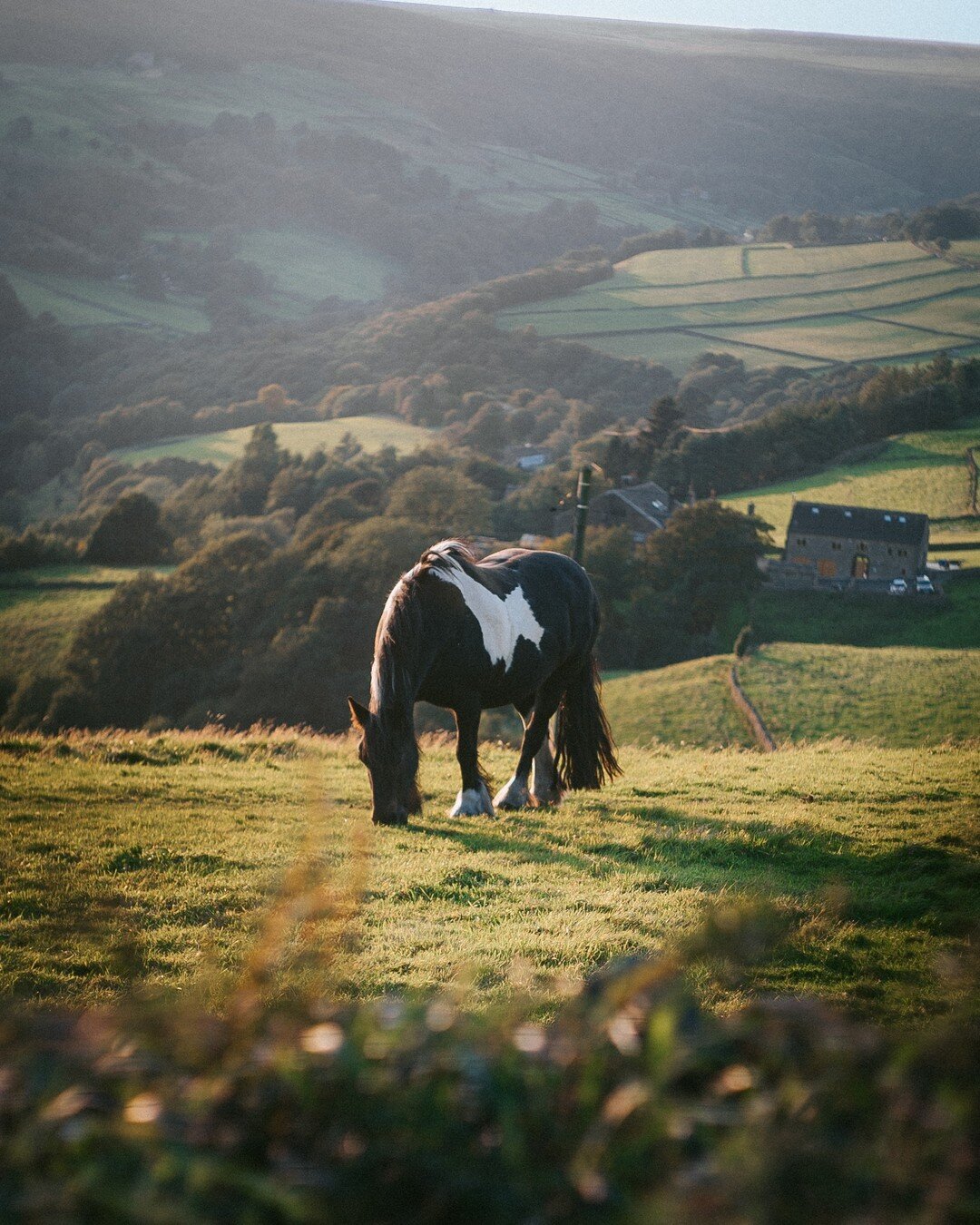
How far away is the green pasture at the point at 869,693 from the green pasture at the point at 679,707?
1.00 metres

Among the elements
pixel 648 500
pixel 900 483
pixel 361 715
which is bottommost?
pixel 361 715

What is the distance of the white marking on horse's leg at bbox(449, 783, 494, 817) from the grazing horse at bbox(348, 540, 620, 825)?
1 cm

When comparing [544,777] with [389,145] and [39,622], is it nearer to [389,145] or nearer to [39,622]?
[39,622]

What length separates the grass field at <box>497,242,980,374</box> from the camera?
239 ft

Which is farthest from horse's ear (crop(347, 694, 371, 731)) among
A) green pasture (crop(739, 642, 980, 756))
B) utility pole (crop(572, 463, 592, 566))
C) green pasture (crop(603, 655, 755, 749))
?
green pasture (crop(603, 655, 755, 749))

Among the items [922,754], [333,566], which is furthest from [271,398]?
[922,754]

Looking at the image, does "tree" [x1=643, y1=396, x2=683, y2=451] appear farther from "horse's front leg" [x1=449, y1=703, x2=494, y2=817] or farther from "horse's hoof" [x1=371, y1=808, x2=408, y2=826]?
"horse's hoof" [x1=371, y1=808, x2=408, y2=826]

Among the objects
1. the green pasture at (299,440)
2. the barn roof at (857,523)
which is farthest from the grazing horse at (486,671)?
the green pasture at (299,440)

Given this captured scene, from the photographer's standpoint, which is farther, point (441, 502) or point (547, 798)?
point (441, 502)

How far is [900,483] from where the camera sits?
53.0 metres

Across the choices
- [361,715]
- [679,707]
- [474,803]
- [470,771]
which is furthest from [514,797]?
A: [679,707]

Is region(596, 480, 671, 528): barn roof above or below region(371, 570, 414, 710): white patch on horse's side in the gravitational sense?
above

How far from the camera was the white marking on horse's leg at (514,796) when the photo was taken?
34.2 ft

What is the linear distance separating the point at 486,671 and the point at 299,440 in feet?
245
